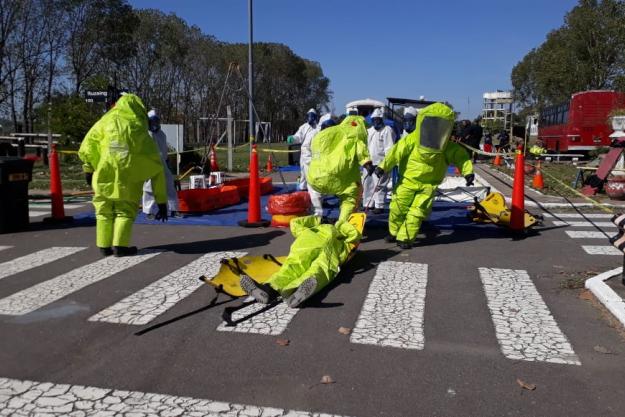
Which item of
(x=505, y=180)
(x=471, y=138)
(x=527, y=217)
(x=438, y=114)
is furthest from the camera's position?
(x=471, y=138)

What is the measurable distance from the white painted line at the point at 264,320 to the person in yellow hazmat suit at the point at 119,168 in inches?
108

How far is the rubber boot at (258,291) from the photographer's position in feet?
15.9

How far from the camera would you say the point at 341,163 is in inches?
304

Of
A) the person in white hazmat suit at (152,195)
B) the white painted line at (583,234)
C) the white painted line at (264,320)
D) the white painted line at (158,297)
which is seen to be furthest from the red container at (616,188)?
the white painted line at (264,320)

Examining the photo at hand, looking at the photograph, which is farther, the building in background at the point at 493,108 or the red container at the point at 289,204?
the building in background at the point at 493,108

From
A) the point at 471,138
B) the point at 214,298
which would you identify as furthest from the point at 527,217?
the point at 471,138

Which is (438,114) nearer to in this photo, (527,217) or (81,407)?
(527,217)

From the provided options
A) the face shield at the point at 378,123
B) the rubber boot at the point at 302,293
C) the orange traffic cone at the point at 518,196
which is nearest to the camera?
the rubber boot at the point at 302,293

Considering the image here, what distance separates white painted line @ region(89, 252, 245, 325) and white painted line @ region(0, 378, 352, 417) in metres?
1.20

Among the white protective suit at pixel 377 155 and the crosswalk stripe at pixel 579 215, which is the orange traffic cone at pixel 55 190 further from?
the crosswalk stripe at pixel 579 215

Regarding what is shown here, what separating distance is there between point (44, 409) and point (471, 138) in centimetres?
2074

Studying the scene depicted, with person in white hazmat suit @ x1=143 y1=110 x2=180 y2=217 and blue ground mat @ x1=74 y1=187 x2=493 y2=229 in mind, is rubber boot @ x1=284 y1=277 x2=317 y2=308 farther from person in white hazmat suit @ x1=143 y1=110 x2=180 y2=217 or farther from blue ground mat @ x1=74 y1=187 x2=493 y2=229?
person in white hazmat suit @ x1=143 y1=110 x2=180 y2=217

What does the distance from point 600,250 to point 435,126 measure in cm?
283

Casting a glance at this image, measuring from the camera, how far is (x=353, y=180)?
26.0 feet
